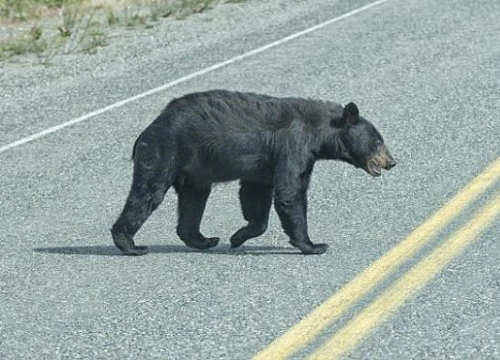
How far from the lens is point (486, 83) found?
1317 centimetres

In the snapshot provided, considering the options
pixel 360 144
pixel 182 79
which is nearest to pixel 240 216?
pixel 360 144

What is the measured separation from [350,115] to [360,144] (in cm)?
17

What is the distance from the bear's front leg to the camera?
7859mm

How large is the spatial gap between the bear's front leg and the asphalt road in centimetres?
11

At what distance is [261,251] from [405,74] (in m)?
5.78

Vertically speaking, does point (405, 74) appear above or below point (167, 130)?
below

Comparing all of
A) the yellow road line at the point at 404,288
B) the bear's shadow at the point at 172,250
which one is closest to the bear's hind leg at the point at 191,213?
the bear's shadow at the point at 172,250

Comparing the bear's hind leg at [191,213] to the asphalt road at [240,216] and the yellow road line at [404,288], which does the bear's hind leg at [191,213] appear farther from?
the yellow road line at [404,288]

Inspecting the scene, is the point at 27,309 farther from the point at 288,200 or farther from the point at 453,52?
the point at 453,52

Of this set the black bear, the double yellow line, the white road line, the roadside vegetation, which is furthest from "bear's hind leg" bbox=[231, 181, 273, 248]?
the roadside vegetation

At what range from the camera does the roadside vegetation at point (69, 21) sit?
15.3 meters

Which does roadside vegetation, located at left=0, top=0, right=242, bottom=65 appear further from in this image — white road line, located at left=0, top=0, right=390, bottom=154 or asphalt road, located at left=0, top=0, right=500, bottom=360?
white road line, located at left=0, top=0, right=390, bottom=154

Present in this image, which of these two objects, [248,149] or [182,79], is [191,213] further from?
[182,79]

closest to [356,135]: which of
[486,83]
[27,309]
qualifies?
[27,309]
